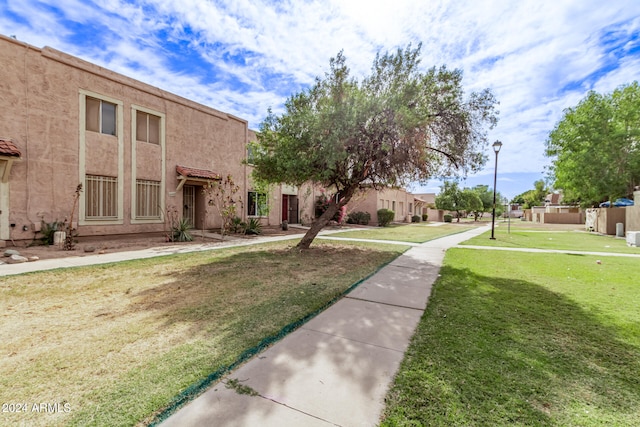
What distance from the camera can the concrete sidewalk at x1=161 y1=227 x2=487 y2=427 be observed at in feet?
6.90

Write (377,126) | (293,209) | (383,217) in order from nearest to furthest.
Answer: (377,126) → (293,209) → (383,217)

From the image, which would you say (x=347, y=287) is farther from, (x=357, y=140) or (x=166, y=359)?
(x=357, y=140)

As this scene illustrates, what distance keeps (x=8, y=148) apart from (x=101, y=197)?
3133mm

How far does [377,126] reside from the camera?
26.2ft

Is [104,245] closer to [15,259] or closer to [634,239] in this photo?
[15,259]

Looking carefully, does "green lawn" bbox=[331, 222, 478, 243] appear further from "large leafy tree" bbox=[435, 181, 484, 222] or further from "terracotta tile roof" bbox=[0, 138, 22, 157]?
"large leafy tree" bbox=[435, 181, 484, 222]

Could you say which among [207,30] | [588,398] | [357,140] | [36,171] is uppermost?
[207,30]

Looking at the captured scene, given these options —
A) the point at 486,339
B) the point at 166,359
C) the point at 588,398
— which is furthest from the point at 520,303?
the point at 166,359

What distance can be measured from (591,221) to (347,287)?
28.7 metres

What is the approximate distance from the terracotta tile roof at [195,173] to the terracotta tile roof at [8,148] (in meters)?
5.46

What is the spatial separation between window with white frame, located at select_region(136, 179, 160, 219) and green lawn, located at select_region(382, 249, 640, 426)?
42.0ft

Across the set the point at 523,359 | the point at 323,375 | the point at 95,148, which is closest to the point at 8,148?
the point at 95,148

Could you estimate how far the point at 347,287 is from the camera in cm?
558

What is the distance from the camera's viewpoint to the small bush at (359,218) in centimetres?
2675
